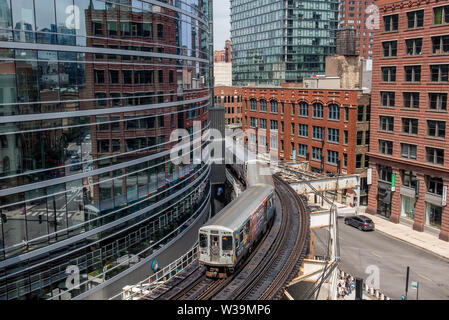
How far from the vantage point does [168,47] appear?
96.9ft

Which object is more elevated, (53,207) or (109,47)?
(109,47)

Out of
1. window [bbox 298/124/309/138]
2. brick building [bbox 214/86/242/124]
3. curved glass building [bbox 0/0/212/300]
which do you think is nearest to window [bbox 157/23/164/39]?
curved glass building [bbox 0/0/212/300]

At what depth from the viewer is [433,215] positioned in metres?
45.5

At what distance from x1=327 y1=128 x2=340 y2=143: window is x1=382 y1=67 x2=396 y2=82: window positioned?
10.3 metres

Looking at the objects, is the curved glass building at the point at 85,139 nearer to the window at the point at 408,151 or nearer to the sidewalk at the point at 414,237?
the sidewalk at the point at 414,237

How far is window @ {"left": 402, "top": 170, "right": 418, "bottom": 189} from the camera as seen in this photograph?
47719mm

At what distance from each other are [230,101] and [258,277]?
299ft

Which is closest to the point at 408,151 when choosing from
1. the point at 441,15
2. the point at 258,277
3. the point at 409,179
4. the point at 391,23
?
the point at 409,179

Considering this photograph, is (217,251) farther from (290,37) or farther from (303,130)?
(290,37)

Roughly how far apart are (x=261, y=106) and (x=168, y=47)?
5022cm

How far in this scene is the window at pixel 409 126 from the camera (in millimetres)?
47156

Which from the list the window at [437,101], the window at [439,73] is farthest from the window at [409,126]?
the window at [439,73]
